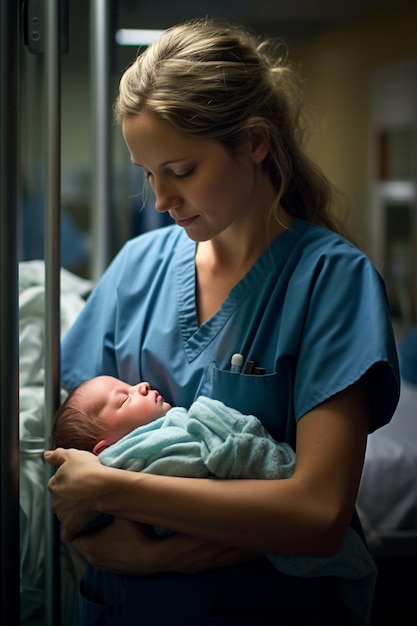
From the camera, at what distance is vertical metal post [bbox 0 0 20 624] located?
3.41 feet

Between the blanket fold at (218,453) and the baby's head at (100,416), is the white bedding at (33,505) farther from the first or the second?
the blanket fold at (218,453)

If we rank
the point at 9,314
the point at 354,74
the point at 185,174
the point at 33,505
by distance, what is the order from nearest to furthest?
the point at 9,314 → the point at 185,174 → the point at 33,505 → the point at 354,74

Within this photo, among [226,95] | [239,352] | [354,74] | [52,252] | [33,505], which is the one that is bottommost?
[33,505]

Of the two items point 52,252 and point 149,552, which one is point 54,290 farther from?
point 149,552

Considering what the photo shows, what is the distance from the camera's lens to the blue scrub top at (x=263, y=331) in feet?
3.65

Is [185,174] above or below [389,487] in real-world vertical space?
above

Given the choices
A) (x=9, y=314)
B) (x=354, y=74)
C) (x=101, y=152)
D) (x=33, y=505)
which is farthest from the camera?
(x=354, y=74)

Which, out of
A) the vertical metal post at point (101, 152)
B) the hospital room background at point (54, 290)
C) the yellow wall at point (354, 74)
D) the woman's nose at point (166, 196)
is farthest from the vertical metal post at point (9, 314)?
the yellow wall at point (354, 74)

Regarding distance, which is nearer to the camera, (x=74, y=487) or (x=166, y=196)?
(x=74, y=487)

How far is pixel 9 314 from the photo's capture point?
1.07 m

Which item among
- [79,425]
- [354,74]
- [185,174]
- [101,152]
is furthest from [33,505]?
[354,74]

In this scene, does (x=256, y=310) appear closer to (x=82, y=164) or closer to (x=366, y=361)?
(x=366, y=361)

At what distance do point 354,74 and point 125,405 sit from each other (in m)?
5.19

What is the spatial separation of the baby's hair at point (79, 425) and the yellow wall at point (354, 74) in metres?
4.30
